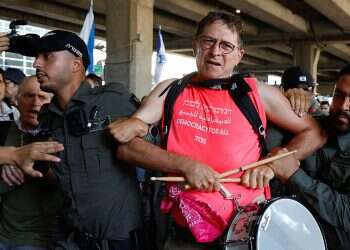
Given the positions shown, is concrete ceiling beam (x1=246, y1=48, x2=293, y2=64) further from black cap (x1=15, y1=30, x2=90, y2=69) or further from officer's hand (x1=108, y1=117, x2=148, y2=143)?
officer's hand (x1=108, y1=117, x2=148, y2=143)

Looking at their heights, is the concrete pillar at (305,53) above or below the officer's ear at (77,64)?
above

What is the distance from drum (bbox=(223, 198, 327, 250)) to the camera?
1.84 metres

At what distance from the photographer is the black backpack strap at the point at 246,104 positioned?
208cm

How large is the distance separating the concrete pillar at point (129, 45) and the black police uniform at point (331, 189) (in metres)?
5.37

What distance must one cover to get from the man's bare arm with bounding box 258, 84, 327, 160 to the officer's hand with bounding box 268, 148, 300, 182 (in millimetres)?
54

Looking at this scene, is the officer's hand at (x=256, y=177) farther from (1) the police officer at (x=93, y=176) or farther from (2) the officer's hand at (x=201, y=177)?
(1) the police officer at (x=93, y=176)

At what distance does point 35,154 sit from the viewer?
226 cm

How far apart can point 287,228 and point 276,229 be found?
0.08 m

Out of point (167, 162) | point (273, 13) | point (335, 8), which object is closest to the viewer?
point (167, 162)

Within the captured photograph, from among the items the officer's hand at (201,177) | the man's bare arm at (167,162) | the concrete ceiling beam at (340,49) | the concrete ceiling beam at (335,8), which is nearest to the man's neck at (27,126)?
the man's bare arm at (167,162)

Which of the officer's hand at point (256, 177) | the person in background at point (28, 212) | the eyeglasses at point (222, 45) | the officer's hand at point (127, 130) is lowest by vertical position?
the person in background at point (28, 212)

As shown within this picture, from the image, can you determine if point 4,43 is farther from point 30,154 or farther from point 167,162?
point 167,162

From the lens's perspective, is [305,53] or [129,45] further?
[305,53]

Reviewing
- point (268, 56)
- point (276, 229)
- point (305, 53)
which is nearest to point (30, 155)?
point (276, 229)
